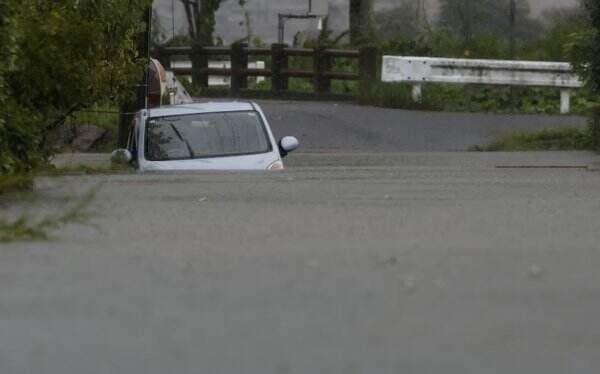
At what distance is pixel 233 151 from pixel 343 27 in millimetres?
23114

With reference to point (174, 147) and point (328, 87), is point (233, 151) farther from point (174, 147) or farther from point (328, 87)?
point (328, 87)

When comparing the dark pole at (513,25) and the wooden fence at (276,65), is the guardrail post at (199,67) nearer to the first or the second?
the wooden fence at (276,65)

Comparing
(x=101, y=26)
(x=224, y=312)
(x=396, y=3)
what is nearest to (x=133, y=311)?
(x=224, y=312)

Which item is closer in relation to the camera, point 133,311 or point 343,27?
point 133,311

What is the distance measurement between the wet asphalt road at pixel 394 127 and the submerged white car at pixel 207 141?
7207 mm

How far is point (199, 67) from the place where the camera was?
1499 inches

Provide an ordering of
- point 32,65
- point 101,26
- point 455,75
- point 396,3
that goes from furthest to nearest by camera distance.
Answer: point 396,3, point 455,75, point 101,26, point 32,65

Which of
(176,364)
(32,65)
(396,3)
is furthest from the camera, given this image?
(396,3)

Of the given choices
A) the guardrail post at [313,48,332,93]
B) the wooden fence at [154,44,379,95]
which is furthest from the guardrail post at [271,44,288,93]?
the guardrail post at [313,48,332,93]

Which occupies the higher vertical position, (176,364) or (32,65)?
(32,65)

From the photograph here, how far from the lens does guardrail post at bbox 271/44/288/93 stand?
36188 millimetres

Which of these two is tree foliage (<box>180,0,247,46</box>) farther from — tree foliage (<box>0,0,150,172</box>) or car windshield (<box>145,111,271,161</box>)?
tree foliage (<box>0,0,150,172</box>)

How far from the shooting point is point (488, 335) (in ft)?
20.7

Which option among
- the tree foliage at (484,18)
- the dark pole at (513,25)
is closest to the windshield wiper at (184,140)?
the dark pole at (513,25)
